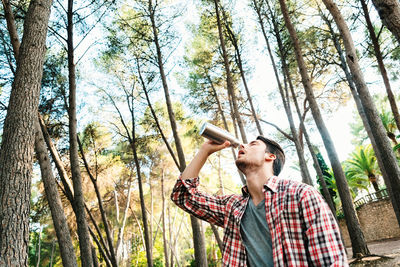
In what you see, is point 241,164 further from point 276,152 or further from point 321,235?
point 321,235

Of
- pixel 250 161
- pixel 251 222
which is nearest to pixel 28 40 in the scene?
pixel 250 161

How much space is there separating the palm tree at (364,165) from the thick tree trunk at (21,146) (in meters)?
19.1

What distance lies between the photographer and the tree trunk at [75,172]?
6.26 metres

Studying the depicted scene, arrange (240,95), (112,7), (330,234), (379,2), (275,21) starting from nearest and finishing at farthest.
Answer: (330,234) < (379,2) < (112,7) < (275,21) < (240,95)

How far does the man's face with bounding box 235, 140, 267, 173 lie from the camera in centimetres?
156

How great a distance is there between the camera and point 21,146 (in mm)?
3105

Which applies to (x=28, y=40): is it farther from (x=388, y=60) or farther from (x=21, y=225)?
(x=388, y=60)

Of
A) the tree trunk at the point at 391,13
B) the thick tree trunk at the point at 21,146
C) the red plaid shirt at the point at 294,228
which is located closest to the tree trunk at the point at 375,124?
the tree trunk at the point at 391,13

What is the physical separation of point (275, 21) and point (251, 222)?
10.3 meters

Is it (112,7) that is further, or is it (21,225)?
(112,7)

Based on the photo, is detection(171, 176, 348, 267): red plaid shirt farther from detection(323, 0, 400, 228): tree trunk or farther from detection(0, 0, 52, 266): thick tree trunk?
detection(323, 0, 400, 228): tree trunk

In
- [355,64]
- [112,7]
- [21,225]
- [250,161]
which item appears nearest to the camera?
[250,161]

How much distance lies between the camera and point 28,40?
11.6ft

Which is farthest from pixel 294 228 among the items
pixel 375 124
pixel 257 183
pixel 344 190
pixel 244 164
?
pixel 344 190
